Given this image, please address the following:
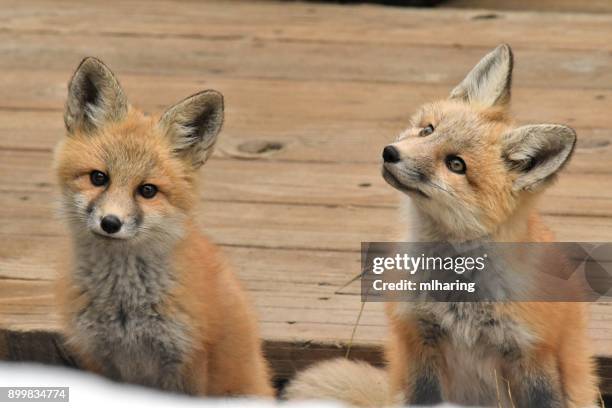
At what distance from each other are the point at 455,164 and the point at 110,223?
1000 millimetres

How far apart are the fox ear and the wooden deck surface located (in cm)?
77

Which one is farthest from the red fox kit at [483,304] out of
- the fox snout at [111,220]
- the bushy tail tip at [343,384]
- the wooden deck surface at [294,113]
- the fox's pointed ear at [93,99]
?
the fox's pointed ear at [93,99]

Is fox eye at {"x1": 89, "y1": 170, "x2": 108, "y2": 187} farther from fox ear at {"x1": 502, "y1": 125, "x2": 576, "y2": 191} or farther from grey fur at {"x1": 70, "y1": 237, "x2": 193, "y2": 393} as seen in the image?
fox ear at {"x1": 502, "y1": 125, "x2": 576, "y2": 191}

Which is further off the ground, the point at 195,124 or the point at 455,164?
the point at 195,124

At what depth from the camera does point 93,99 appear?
149 inches

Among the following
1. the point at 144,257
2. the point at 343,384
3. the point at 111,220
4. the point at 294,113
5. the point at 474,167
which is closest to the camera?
the point at 111,220

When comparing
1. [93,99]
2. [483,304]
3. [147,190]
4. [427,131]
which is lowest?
[483,304]

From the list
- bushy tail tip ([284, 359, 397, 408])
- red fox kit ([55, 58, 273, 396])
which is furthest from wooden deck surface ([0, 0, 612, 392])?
red fox kit ([55, 58, 273, 396])

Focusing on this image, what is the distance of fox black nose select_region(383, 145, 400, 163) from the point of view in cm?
353

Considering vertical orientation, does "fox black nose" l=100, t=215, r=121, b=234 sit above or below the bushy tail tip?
above

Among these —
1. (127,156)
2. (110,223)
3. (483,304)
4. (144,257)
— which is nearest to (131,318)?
(144,257)

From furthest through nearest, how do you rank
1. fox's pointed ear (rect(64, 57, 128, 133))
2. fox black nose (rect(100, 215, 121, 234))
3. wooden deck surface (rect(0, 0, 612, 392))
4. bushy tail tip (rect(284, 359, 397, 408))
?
1. wooden deck surface (rect(0, 0, 612, 392))
2. bushy tail tip (rect(284, 359, 397, 408))
3. fox's pointed ear (rect(64, 57, 128, 133))
4. fox black nose (rect(100, 215, 121, 234))

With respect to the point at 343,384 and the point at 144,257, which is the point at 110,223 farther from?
the point at 343,384

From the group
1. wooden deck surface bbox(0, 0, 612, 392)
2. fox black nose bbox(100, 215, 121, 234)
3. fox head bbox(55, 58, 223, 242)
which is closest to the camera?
fox black nose bbox(100, 215, 121, 234)
